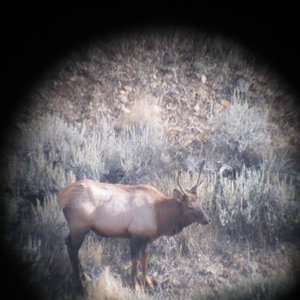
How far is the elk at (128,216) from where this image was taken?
412 centimetres

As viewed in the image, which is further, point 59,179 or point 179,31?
point 179,31

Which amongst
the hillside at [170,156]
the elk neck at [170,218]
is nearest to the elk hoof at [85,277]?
the hillside at [170,156]

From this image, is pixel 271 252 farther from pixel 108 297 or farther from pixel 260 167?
pixel 108 297

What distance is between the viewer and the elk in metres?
4.12

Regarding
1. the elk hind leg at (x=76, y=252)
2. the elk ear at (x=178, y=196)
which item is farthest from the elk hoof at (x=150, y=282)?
the elk ear at (x=178, y=196)

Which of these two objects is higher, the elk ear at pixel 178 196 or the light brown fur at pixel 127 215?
the elk ear at pixel 178 196

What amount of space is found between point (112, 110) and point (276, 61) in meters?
1.37

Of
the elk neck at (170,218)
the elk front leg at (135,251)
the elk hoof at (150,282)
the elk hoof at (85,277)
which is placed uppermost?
the elk neck at (170,218)

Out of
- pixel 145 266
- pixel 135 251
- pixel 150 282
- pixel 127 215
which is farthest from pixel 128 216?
pixel 150 282

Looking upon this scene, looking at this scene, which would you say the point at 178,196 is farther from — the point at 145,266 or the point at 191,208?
the point at 145,266

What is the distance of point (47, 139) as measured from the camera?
4.35 metres

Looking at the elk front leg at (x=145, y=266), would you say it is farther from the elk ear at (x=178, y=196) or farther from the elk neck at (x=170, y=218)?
the elk ear at (x=178, y=196)

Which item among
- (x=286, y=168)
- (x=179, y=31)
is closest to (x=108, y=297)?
(x=286, y=168)

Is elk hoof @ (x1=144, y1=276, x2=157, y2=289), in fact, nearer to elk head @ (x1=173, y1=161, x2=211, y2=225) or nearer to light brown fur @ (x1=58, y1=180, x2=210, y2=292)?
light brown fur @ (x1=58, y1=180, x2=210, y2=292)
